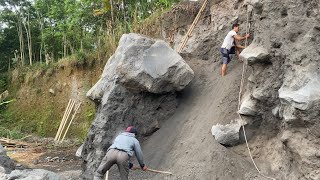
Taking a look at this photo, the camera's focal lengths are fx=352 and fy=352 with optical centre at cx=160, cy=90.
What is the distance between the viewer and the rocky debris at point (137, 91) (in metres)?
9.30

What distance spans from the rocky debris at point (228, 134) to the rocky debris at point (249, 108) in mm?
307

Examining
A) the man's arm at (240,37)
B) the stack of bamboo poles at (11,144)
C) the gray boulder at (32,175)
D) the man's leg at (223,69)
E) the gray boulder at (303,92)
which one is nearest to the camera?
the gray boulder at (32,175)

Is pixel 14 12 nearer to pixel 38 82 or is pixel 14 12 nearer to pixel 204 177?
pixel 38 82

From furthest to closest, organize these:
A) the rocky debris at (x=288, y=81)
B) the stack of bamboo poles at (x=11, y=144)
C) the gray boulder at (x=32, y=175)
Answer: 1. the stack of bamboo poles at (x=11, y=144)
2. the rocky debris at (x=288, y=81)
3. the gray boulder at (x=32, y=175)

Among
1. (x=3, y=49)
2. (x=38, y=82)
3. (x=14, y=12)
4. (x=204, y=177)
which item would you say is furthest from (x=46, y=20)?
(x=204, y=177)

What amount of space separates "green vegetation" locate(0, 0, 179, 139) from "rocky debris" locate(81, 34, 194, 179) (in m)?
4.67

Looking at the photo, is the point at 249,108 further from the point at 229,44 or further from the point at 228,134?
the point at 229,44

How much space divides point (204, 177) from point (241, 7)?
18.0 feet

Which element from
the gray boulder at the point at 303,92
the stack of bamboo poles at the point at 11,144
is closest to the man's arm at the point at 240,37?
the gray boulder at the point at 303,92

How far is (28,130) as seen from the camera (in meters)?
20.2

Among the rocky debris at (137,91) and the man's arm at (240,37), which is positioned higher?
the man's arm at (240,37)

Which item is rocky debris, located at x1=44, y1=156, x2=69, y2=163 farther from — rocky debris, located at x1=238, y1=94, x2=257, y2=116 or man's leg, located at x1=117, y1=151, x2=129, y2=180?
rocky debris, located at x1=238, y1=94, x2=257, y2=116

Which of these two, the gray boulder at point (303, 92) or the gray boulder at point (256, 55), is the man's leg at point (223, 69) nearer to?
the gray boulder at point (256, 55)

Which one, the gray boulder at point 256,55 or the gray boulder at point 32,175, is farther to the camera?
the gray boulder at point 256,55
